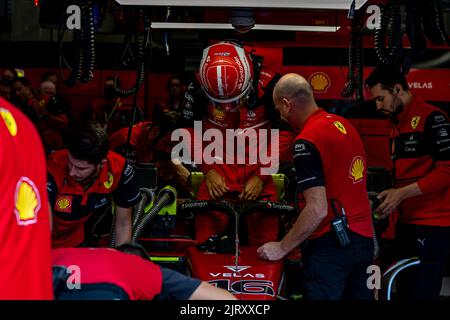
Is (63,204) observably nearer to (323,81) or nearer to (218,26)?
(218,26)

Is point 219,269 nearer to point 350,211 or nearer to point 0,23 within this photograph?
point 350,211

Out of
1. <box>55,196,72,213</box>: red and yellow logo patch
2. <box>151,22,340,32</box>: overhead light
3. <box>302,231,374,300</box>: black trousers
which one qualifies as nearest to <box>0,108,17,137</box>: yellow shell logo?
<box>302,231,374,300</box>: black trousers

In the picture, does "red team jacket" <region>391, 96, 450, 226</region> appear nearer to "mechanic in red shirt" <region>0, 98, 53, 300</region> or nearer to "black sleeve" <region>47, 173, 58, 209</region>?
"black sleeve" <region>47, 173, 58, 209</region>

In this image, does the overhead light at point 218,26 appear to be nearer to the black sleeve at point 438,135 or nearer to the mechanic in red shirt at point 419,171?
the mechanic in red shirt at point 419,171

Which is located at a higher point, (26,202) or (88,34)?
(88,34)

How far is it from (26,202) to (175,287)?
66cm

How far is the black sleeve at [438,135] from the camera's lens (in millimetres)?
4020

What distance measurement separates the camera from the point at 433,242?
4152 millimetres

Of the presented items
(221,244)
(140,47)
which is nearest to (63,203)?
(221,244)

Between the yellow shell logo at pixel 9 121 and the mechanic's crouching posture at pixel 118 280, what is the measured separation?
56cm

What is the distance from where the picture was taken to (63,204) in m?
3.61

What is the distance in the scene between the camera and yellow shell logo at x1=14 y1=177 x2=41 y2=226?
146 centimetres

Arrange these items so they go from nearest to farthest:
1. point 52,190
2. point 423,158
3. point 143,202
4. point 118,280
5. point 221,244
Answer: point 118,280
point 221,244
point 52,190
point 143,202
point 423,158

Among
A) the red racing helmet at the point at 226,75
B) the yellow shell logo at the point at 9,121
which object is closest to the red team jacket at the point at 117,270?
the yellow shell logo at the point at 9,121
